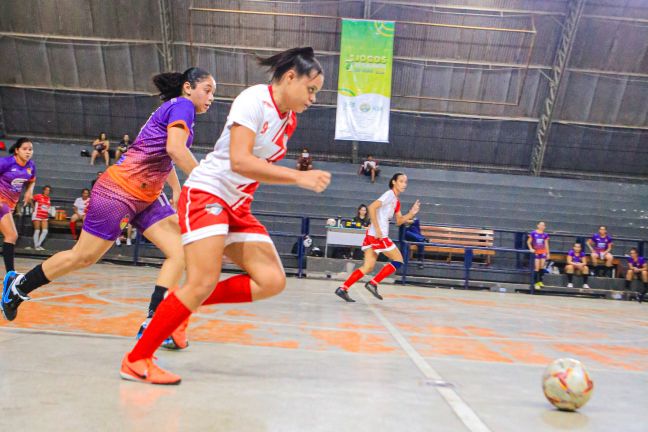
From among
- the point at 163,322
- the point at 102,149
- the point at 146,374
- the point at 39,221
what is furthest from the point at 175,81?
the point at 102,149

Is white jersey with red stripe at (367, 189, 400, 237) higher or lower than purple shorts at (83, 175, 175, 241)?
lower

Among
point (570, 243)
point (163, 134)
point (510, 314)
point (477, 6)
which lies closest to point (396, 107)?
point (477, 6)

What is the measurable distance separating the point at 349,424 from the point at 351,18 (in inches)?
767

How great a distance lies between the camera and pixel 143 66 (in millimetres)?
21219

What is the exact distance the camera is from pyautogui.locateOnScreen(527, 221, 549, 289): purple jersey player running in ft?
45.0

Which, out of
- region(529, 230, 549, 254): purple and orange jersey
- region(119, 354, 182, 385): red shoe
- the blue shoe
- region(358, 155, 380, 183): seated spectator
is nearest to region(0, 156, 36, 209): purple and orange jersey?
the blue shoe

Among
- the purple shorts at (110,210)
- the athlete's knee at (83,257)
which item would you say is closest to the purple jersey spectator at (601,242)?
the purple shorts at (110,210)

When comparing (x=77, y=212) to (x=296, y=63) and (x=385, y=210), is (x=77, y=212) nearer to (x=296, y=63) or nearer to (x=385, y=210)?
(x=385, y=210)

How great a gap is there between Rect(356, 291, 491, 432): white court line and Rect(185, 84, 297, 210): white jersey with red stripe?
1541mm

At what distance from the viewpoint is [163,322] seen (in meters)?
3.00

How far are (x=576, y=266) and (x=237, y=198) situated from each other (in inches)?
502

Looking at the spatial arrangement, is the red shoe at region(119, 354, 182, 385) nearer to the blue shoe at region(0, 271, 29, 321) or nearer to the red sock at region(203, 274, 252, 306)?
the red sock at region(203, 274, 252, 306)

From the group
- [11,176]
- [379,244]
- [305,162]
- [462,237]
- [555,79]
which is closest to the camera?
[11,176]

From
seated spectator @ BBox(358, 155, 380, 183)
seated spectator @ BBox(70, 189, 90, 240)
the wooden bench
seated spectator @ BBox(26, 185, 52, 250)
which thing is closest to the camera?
seated spectator @ BBox(26, 185, 52, 250)
